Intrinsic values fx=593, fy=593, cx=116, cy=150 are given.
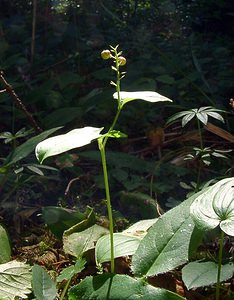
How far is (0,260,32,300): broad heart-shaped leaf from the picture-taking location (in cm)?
114

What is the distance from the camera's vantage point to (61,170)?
1.94m

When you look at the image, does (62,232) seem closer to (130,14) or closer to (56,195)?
(56,195)

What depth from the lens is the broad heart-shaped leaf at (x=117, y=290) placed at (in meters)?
0.97

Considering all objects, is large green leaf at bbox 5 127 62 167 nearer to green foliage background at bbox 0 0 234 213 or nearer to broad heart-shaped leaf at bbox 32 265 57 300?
green foliage background at bbox 0 0 234 213

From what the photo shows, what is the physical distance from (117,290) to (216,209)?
0.21 meters

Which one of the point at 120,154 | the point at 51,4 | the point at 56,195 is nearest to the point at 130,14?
the point at 51,4

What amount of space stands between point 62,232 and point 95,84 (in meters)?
1.26

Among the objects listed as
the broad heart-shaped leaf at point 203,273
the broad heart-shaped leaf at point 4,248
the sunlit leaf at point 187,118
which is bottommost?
the broad heart-shaped leaf at point 4,248

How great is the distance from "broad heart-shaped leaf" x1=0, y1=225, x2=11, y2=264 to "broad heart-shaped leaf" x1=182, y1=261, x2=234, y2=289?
0.41 metres

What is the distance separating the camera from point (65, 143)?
0.95m

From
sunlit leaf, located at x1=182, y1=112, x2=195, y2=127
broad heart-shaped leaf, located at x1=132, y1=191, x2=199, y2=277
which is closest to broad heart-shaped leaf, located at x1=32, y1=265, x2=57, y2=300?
broad heart-shaped leaf, located at x1=132, y1=191, x2=199, y2=277

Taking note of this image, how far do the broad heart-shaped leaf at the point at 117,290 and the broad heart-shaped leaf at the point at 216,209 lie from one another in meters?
0.13

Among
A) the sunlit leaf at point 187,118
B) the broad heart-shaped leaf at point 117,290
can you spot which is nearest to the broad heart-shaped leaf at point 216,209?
the broad heart-shaped leaf at point 117,290

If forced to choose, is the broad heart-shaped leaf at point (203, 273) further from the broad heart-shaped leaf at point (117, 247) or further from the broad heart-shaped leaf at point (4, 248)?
the broad heart-shaped leaf at point (4, 248)
